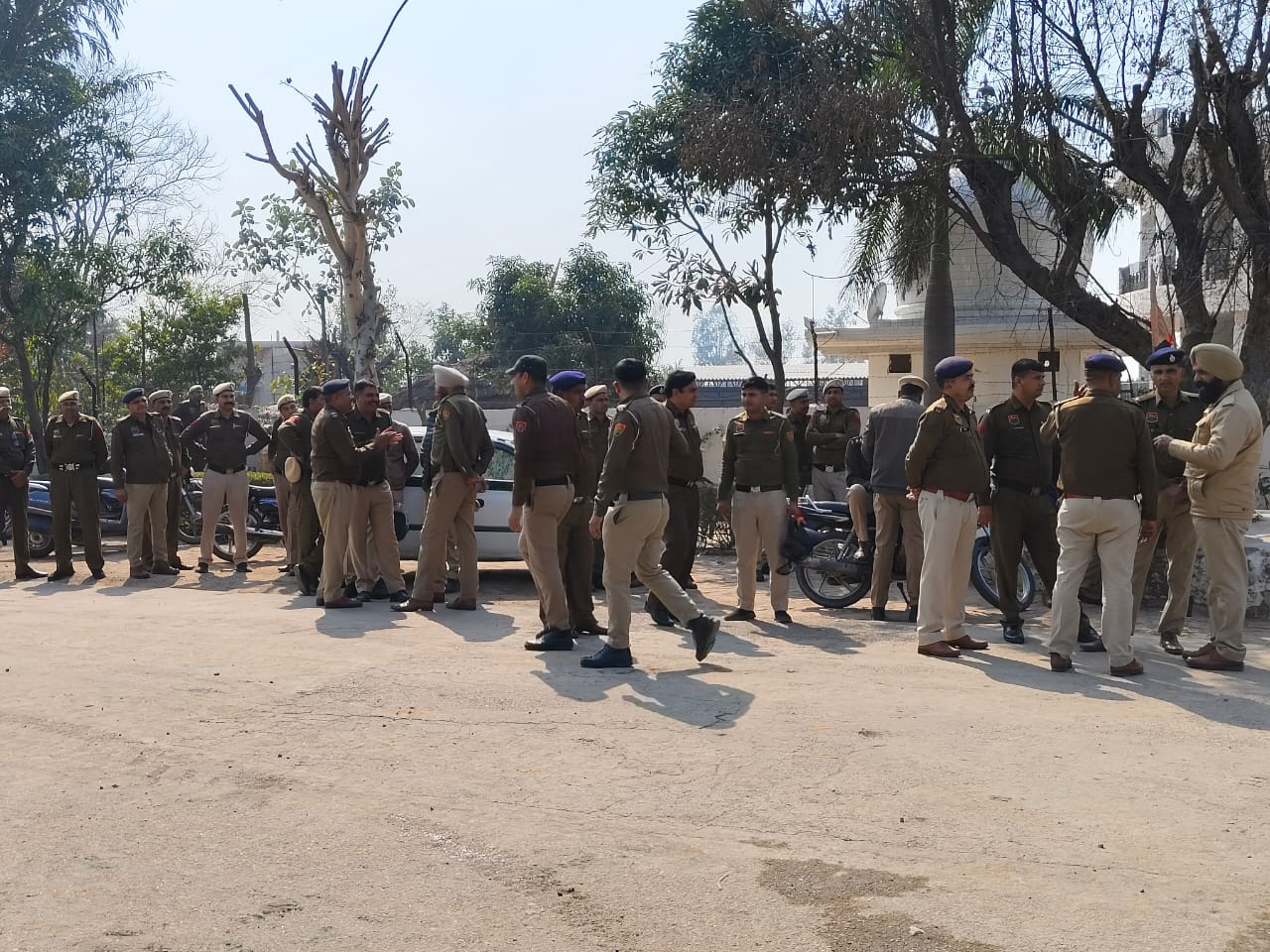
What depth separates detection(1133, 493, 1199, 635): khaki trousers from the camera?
9.03 meters

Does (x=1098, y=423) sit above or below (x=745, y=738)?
above

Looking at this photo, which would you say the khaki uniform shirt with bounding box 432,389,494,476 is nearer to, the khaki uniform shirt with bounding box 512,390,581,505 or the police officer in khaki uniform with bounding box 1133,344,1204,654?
the khaki uniform shirt with bounding box 512,390,581,505

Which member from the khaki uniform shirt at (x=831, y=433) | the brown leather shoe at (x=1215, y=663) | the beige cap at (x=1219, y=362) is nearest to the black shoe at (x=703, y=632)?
the brown leather shoe at (x=1215, y=663)

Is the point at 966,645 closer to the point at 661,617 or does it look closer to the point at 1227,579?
the point at 1227,579

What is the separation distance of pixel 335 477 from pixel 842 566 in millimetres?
4253

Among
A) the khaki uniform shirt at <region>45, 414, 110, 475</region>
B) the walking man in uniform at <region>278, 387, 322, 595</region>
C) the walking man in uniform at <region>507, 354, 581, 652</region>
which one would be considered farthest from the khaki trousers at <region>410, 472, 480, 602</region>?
the khaki uniform shirt at <region>45, 414, 110, 475</region>

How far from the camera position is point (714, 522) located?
15.8 meters

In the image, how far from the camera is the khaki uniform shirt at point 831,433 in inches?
531

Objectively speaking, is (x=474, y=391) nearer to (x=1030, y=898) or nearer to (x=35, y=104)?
(x=35, y=104)

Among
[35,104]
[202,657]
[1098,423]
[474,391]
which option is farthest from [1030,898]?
[474,391]

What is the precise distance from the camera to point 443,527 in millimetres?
10570

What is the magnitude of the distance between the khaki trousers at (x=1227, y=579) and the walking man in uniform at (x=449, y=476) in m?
5.29

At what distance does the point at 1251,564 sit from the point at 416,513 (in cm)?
718

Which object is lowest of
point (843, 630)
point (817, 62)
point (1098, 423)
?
Answer: point (843, 630)
